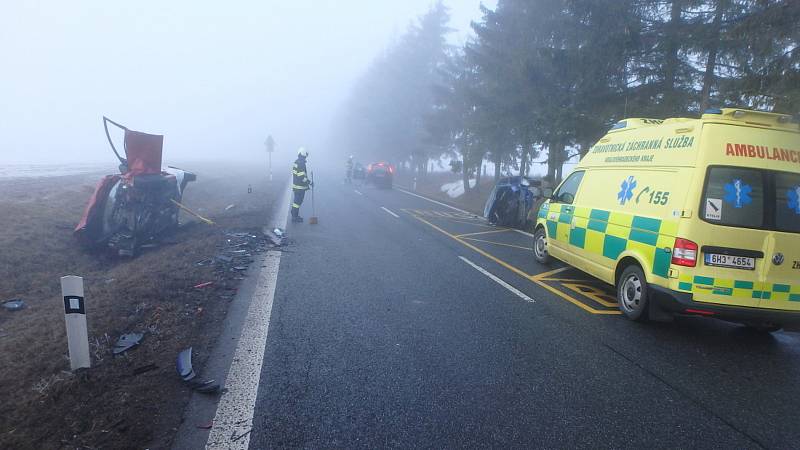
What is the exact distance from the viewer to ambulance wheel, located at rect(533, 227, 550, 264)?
8398 millimetres

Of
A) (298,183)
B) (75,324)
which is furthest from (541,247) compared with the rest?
(298,183)

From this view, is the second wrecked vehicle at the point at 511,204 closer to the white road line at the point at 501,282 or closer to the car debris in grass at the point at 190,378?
the white road line at the point at 501,282

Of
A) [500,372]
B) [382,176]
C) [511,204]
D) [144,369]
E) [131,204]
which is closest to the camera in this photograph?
[144,369]

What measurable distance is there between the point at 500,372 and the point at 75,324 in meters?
3.56

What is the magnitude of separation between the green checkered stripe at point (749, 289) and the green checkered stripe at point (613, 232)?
405 millimetres

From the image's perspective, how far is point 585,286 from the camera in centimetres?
711

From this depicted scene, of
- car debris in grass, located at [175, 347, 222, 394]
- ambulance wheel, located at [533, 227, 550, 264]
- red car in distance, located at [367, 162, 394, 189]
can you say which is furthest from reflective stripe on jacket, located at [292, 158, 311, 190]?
red car in distance, located at [367, 162, 394, 189]

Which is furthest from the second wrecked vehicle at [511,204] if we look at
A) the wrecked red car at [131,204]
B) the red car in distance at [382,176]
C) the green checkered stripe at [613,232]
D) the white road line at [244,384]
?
the red car in distance at [382,176]

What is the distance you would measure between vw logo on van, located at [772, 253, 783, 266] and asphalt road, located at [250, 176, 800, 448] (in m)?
0.95

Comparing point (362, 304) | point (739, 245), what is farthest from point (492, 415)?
point (739, 245)

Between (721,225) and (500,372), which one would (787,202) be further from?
(500,372)

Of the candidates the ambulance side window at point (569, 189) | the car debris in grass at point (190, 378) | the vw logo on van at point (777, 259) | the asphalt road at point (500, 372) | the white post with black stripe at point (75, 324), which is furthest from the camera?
the ambulance side window at point (569, 189)

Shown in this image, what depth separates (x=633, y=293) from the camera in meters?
5.52

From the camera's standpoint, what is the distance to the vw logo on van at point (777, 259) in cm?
467
